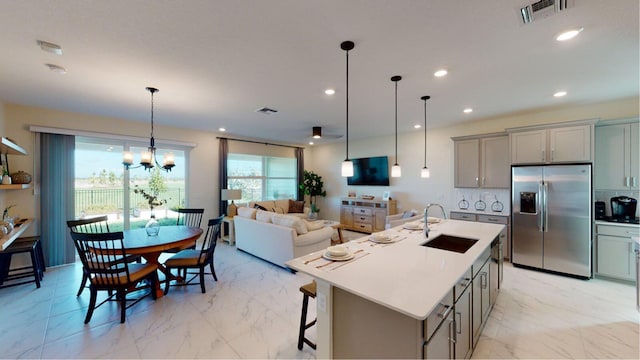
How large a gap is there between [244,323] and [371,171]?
5.14 metres

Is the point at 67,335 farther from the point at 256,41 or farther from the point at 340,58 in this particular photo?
the point at 340,58

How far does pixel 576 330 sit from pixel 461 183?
9.51 feet

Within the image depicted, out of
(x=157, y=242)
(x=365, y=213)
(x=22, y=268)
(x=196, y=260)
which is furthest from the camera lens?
(x=365, y=213)

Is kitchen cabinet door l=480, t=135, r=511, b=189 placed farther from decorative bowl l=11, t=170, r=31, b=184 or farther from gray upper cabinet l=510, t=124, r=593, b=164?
decorative bowl l=11, t=170, r=31, b=184

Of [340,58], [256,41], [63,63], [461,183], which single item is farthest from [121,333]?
[461,183]

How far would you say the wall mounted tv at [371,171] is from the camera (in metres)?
6.57

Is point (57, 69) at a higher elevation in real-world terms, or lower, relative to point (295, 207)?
higher

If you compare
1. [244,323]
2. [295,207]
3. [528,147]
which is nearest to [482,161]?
[528,147]

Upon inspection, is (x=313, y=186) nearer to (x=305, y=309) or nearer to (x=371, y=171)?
(x=371, y=171)

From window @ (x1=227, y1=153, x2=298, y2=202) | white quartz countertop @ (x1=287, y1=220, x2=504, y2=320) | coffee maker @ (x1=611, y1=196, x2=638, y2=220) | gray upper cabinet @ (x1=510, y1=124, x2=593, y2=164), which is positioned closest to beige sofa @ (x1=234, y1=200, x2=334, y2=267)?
white quartz countertop @ (x1=287, y1=220, x2=504, y2=320)

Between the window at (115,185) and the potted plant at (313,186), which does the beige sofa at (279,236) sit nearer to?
the window at (115,185)

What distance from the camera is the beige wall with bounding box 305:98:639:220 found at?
405cm

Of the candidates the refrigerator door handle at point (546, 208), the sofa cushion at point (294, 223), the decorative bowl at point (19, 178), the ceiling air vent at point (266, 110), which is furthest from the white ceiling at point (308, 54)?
the sofa cushion at point (294, 223)

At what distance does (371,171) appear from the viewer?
6.86m
